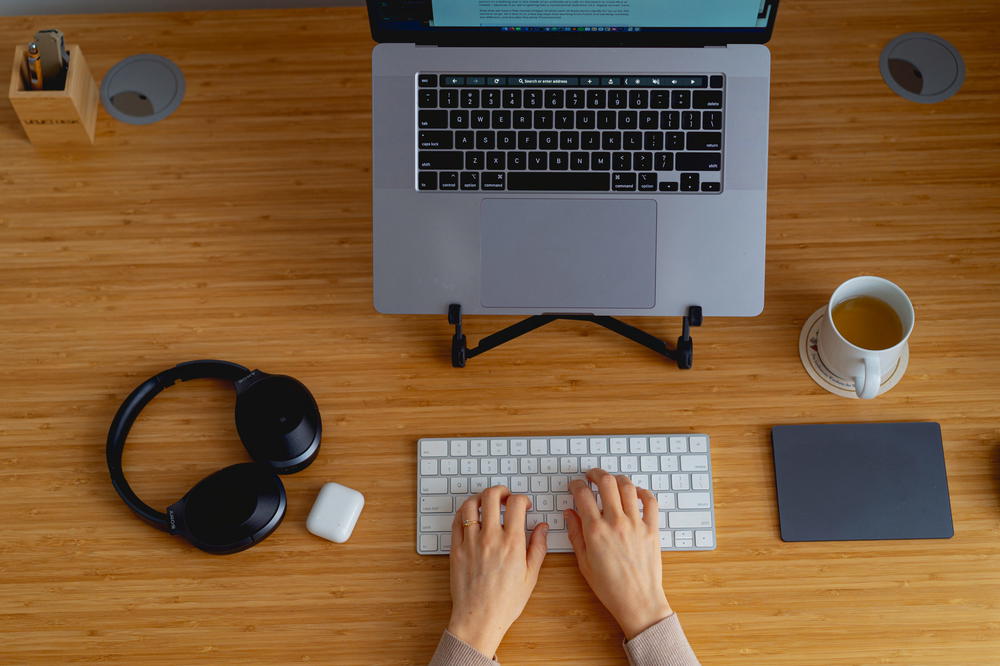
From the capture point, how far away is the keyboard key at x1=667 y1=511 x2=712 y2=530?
0.99 meters

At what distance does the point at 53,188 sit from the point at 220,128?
0.23 m

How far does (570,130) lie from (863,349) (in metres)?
0.41

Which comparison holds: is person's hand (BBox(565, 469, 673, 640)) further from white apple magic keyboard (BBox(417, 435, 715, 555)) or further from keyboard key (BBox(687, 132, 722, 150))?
keyboard key (BBox(687, 132, 722, 150))

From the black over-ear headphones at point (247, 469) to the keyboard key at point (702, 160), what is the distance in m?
0.51

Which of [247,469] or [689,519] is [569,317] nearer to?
[689,519]

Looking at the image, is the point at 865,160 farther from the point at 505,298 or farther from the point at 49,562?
the point at 49,562

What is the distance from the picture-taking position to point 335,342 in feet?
3.52

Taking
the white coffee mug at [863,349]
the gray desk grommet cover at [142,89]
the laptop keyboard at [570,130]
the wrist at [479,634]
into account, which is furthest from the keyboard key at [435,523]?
the gray desk grommet cover at [142,89]

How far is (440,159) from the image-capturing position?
992 millimetres

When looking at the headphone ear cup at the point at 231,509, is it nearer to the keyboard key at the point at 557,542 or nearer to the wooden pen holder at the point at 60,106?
the keyboard key at the point at 557,542

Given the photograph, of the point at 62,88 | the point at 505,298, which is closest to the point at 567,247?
the point at 505,298

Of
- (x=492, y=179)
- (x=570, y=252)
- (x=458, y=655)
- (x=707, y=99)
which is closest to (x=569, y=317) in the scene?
(x=570, y=252)

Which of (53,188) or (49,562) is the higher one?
(53,188)

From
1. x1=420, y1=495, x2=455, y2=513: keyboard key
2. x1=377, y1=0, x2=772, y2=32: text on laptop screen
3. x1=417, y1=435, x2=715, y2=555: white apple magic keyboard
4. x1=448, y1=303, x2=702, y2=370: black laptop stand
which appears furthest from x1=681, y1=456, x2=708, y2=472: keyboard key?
x1=377, y1=0, x2=772, y2=32: text on laptop screen
